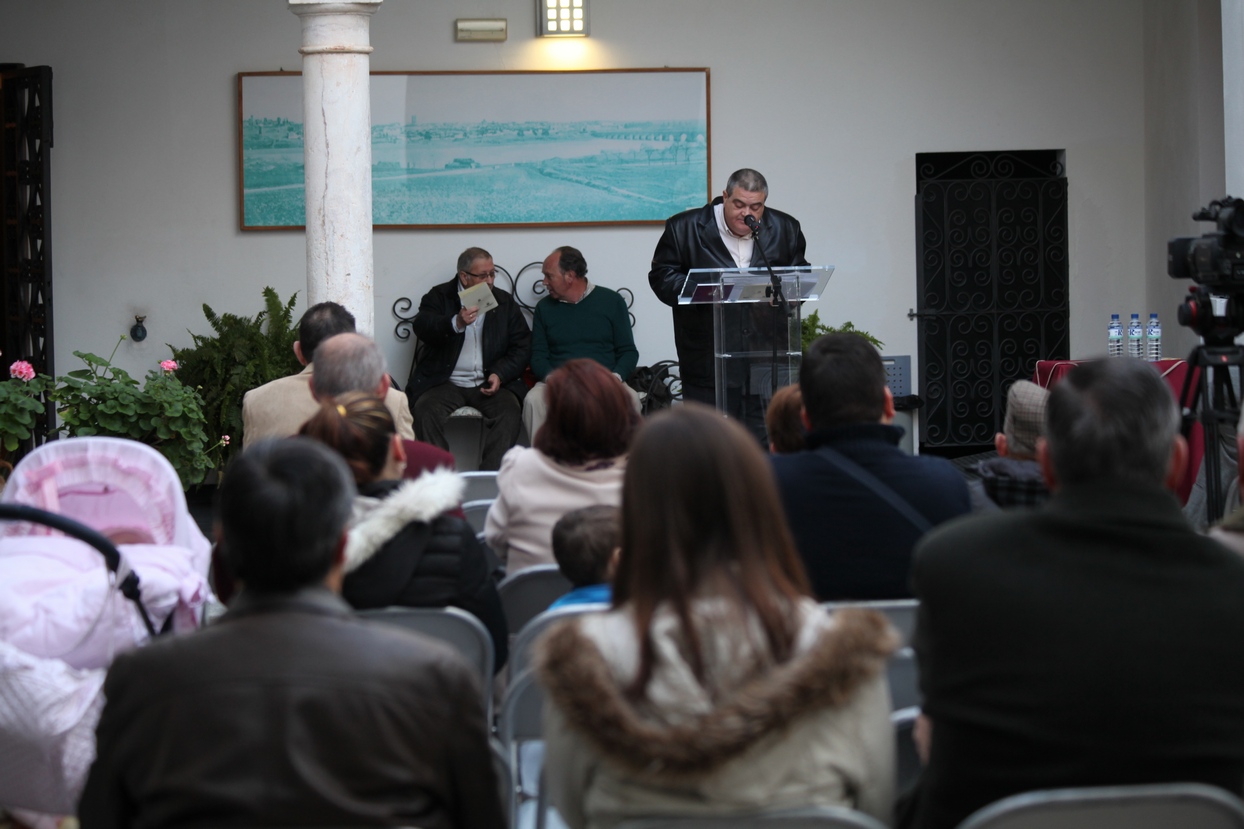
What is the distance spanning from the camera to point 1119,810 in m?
1.67

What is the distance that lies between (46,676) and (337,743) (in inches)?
53.1

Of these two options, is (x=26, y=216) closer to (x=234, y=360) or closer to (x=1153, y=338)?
(x=234, y=360)

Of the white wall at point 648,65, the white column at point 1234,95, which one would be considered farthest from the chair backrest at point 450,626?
the white wall at point 648,65

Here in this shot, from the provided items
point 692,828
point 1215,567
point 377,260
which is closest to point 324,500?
point 692,828

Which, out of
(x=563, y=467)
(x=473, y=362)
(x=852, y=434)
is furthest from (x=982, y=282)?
(x=852, y=434)

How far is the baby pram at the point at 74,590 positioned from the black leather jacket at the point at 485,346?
4.50 m

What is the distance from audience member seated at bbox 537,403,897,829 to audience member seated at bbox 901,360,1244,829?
0.15 metres

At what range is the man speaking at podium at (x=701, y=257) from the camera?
6.55m

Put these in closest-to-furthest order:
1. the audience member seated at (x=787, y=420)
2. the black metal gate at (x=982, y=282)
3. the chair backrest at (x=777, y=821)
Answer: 1. the chair backrest at (x=777, y=821)
2. the audience member seated at (x=787, y=420)
3. the black metal gate at (x=982, y=282)

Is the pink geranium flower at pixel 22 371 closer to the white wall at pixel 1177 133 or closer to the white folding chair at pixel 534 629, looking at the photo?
the white folding chair at pixel 534 629

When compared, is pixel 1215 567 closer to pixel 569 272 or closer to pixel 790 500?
pixel 790 500

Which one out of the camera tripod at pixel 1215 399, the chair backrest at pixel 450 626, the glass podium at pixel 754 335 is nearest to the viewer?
the chair backrest at pixel 450 626

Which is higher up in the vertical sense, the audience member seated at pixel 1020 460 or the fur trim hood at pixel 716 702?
the audience member seated at pixel 1020 460

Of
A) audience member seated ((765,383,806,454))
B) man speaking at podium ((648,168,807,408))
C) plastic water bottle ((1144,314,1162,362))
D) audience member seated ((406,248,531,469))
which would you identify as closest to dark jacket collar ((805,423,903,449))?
audience member seated ((765,383,806,454))
